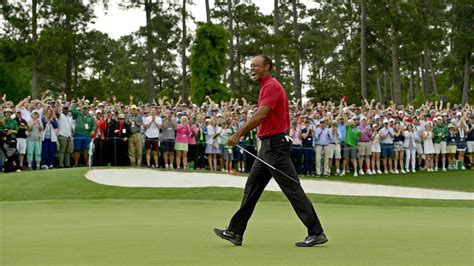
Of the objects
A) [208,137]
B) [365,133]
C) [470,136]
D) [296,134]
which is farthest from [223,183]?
[470,136]

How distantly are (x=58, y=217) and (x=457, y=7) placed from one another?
5874 cm

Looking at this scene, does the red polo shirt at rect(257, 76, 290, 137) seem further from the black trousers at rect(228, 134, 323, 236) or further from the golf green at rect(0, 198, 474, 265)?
the golf green at rect(0, 198, 474, 265)

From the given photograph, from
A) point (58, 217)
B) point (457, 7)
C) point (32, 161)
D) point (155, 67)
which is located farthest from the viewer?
point (155, 67)

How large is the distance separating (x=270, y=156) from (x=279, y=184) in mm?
346

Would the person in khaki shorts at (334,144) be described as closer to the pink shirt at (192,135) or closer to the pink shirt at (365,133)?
the pink shirt at (365,133)

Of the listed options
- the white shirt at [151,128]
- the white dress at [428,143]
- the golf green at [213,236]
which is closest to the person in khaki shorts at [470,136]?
the white dress at [428,143]

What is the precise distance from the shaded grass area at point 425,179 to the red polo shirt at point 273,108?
47.6ft

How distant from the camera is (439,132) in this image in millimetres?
29281

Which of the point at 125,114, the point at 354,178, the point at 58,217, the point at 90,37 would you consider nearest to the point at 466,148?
the point at 354,178

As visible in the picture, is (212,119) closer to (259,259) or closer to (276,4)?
(259,259)

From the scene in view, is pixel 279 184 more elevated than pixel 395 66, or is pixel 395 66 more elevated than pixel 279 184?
pixel 395 66

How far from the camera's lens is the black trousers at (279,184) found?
8523 millimetres

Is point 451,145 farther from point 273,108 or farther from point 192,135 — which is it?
point 273,108

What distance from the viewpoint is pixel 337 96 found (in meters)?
52.5
